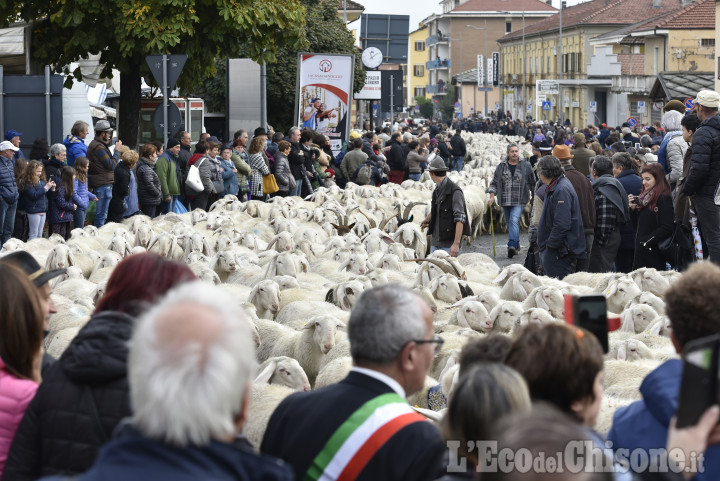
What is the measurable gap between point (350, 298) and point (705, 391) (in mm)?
6855

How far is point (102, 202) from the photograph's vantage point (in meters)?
15.4

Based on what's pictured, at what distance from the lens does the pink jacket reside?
11.0ft

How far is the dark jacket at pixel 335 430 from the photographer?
3162 mm

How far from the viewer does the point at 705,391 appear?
2496 mm

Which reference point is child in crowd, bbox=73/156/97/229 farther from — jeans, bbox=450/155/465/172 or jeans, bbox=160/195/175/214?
jeans, bbox=450/155/465/172

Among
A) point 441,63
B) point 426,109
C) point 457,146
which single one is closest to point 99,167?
point 457,146

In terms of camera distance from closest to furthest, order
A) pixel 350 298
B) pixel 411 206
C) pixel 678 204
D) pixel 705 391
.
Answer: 1. pixel 705 391
2. pixel 350 298
3. pixel 678 204
4. pixel 411 206

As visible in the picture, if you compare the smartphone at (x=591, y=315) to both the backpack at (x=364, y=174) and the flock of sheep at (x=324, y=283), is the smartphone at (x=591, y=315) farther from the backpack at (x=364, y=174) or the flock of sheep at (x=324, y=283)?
the backpack at (x=364, y=174)

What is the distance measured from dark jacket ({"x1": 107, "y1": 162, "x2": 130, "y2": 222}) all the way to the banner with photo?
7878 millimetres

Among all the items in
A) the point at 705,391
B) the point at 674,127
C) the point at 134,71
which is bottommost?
the point at 705,391

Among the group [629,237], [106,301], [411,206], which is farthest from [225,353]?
[411,206]

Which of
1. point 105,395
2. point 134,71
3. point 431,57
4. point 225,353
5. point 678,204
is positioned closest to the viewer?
point 225,353

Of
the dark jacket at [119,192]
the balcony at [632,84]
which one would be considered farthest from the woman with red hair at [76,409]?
the balcony at [632,84]

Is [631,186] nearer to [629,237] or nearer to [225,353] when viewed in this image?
[629,237]
